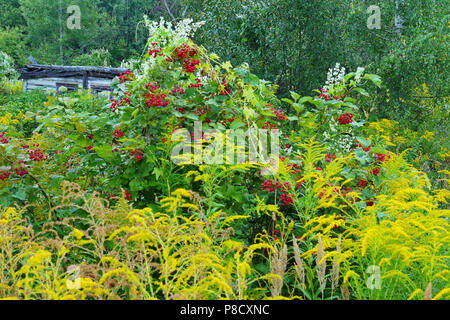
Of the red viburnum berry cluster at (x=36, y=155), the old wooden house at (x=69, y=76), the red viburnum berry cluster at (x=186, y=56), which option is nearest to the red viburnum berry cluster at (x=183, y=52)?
the red viburnum berry cluster at (x=186, y=56)

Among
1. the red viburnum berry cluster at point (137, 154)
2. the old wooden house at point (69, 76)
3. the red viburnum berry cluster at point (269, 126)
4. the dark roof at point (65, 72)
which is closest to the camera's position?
the red viburnum berry cluster at point (137, 154)

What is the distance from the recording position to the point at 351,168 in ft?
9.70

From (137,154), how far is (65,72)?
1598cm

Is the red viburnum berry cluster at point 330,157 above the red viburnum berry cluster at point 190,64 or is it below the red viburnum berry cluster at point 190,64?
below

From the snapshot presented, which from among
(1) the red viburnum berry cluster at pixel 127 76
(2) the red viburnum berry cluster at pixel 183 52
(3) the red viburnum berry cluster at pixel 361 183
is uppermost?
(2) the red viburnum berry cluster at pixel 183 52

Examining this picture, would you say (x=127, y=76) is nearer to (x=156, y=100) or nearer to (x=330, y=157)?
(x=156, y=100)

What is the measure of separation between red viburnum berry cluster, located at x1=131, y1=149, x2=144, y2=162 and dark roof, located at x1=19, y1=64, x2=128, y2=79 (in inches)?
549

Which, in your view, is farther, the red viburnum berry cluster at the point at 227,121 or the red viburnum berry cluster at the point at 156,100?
the red viburnum berry cluster at the point at 227,121

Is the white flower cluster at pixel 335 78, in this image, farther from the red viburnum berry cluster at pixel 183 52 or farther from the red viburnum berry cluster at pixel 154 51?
the red viburnum berry cluster at pixel 154 51

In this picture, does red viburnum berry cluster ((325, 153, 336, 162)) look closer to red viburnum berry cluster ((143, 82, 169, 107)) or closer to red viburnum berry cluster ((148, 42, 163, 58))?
red viburnum berry cluster ((143, 82, 169, 107))

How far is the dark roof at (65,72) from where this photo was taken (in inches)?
640
